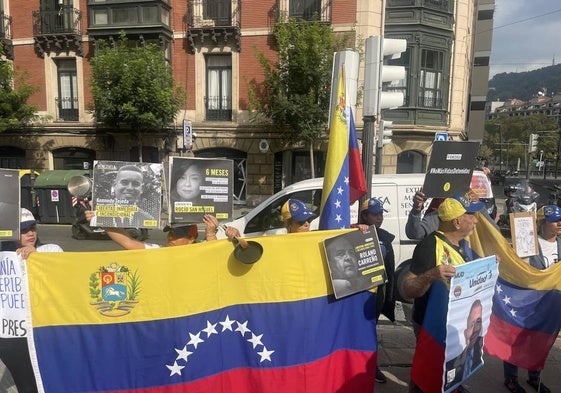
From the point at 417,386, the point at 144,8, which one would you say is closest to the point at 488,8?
the point at 144,8

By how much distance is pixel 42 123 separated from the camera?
19.7 metres

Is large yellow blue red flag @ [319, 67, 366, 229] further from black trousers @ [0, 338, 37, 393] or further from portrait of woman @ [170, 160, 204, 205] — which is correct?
black trousers @ [0, 338, 37, 393]

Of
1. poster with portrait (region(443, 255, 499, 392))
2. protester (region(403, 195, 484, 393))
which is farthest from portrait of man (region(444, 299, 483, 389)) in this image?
protester (region(403, 195, 484, 393))

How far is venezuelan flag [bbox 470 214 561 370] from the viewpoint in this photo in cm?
353

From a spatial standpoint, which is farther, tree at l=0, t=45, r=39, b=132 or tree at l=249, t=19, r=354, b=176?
tree at l=0, t=45, r=39, b=132

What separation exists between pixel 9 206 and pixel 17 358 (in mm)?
1062

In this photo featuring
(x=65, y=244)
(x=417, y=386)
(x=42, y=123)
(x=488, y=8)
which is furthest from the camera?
(x=488, y=8)

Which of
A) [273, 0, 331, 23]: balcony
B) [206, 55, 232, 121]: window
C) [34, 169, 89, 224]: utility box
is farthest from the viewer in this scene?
[206, 55, 232, 121]: window

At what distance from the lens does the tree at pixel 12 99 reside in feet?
55.9

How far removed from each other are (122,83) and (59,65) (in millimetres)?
6398

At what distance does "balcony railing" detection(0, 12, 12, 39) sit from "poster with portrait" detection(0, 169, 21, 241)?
21.9 meters

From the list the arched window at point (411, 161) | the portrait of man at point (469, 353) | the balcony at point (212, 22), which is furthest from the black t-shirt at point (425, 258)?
the balcony at point (212, 22)

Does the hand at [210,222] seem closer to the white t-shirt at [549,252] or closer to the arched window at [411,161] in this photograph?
the white t-shirt at [549,252]

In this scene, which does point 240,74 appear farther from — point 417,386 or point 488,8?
point 488,8
